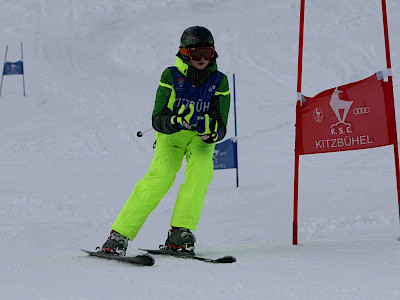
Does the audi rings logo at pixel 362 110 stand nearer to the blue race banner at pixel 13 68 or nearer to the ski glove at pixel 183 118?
the ski glove at pixel 183 118

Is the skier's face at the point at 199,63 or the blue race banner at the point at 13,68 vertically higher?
the blue race banner at the point at 13,68

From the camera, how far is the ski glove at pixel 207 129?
13.0 feet

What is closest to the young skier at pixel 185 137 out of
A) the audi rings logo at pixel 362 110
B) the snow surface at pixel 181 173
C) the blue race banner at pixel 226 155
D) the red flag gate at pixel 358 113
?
the snow surface at pixel 181 173

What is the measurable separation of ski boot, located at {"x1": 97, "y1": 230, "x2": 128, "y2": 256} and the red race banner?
61.7 inches

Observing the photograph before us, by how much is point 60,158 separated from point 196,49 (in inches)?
291

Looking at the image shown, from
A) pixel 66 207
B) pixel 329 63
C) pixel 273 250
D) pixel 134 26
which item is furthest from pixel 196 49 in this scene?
pixel 134 26

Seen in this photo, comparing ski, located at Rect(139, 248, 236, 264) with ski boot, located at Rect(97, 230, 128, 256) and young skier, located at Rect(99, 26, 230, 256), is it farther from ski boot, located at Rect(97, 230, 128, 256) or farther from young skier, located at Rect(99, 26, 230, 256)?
ski boot, located at Rect(97, 230, 128, 256)

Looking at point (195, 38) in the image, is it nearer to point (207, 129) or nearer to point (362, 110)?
point (207, 129)

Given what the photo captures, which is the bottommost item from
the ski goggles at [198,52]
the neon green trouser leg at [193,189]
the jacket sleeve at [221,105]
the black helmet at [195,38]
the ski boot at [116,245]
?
the ski boot at [116,245]

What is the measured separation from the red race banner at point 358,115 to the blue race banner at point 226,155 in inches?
155

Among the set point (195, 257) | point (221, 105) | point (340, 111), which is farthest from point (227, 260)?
point (340, 111)

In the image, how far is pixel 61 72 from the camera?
63.2 feet

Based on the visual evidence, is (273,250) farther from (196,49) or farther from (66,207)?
(66,207)

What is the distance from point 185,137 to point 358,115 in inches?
48.5
